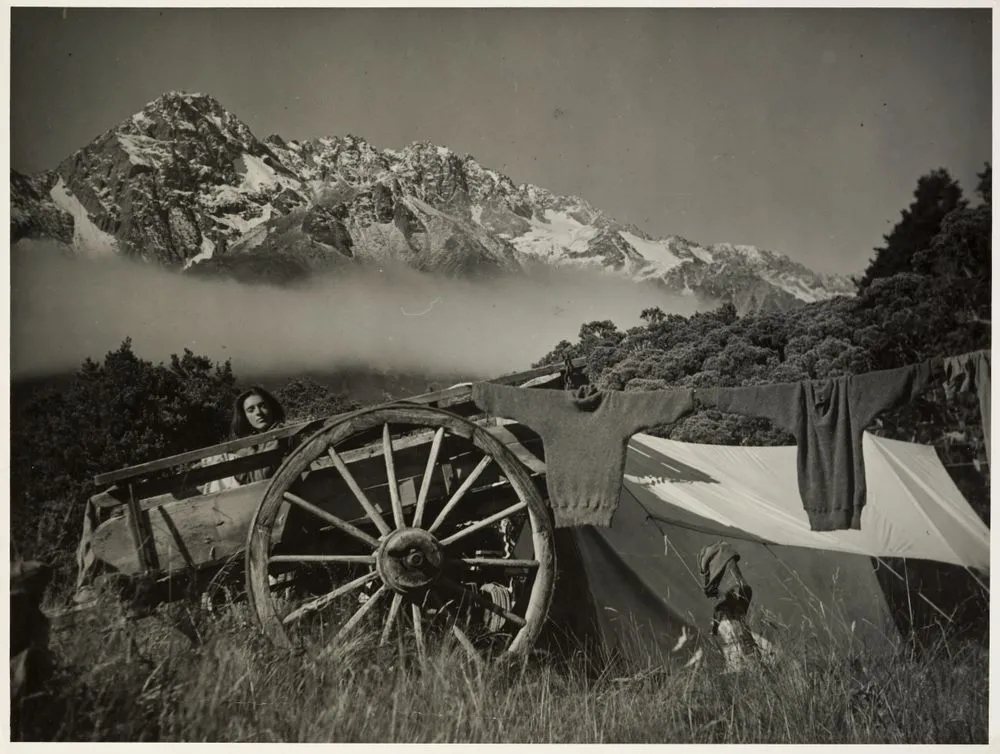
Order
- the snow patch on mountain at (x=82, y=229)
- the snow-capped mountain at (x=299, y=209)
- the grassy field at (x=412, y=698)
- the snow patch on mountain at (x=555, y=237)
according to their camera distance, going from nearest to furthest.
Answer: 1. the grassy field at (x=412, y=698)
2. the snow patch on mountain at (x=82, y=229)
3. the snow-capped mountain at (x=299, y=209)
4. the snow patch on mountain at (x=555, y=237)

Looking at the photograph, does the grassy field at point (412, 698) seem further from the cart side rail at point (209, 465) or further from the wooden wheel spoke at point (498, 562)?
the cart side rail at point (209, 465)

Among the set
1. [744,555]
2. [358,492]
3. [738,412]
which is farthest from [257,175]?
[744,555]

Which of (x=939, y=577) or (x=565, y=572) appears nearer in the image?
(x=565, y=572)

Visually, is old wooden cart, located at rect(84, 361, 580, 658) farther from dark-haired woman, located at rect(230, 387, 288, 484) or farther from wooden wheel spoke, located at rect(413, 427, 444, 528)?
dark-haired woman, located at rect(230, 387, 288, 484)

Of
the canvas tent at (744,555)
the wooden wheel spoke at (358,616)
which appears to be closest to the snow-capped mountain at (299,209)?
the canvas tent at (744,555)

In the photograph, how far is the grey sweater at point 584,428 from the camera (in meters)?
4.79

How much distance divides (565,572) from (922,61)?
457 cm

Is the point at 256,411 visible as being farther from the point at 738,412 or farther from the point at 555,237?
A: the point at 555,237

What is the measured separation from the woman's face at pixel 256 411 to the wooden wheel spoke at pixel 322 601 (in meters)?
1.53

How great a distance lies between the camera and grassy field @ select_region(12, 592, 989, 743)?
435cm

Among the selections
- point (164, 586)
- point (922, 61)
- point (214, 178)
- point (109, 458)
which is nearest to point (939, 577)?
point (922, 61)

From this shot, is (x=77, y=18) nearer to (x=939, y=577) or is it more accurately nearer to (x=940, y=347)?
(x=939, y=577)

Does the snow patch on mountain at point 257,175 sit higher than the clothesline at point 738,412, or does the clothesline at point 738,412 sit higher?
the snow patch on mountain at point 257,175

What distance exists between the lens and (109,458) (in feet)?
26.9
